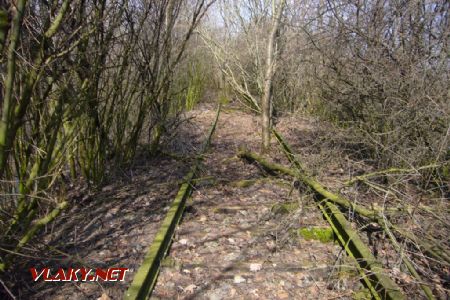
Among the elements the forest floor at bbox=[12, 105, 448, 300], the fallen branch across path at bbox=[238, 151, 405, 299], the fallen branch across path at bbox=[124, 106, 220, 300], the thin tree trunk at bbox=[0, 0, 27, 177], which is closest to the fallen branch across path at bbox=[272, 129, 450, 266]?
the fallen branch across path at bbox=[238, 151, 405, 299]

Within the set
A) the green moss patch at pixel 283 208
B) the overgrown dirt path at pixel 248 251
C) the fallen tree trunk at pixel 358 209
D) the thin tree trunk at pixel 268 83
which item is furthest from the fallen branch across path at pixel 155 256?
the thin tree trunk at pixel 268 83

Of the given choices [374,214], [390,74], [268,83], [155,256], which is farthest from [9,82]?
[268,83]

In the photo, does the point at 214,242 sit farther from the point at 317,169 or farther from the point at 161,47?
the point at 161,47

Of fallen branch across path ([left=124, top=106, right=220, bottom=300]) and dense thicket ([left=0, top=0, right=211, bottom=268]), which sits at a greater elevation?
dense thicket ([left=0, top=0, right=211, bottom=268])

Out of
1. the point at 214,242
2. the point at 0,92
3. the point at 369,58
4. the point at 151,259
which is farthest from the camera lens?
the point at 369,58

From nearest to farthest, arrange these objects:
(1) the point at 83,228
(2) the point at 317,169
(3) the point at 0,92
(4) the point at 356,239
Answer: (3) the point at 0,92
(4) the point at 356,239
(1) the point at 83,228
(2) the point at 317,169

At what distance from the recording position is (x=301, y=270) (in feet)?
11.2

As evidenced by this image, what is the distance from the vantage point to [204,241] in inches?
154

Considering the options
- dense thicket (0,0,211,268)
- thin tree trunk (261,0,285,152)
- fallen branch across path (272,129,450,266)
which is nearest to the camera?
dense thicket (0,0,211,268)

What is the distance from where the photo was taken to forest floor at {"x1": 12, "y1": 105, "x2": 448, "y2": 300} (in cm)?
312

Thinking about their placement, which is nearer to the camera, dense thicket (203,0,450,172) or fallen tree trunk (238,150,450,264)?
fallen tree trunk (238,150,450,264)

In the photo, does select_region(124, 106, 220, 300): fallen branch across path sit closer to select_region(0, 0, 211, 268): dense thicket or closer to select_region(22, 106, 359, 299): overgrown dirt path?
select_region(22, 106, 359, 299): overgrown dirt path

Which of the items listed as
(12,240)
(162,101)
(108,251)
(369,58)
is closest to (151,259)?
(108,251)

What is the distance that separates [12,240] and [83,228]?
96cm
